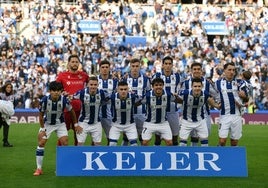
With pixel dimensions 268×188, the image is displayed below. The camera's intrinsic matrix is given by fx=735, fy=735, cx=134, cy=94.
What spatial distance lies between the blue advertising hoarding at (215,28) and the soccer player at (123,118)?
24343 mm

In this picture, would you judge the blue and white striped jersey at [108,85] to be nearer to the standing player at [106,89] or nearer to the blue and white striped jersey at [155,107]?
the standing player at [106,89]

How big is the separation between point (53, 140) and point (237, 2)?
2306cm

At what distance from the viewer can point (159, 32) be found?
36719mm

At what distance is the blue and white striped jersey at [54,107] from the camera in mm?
13031

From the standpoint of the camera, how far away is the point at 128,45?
34.9 m

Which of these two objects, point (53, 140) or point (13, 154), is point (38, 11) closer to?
point (53, 140)

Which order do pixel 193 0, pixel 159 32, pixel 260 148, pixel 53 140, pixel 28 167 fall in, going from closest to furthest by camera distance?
1. pixel 28 167
2. pixel 260 148
3. pixel 53 140
4. pixel 159 32
5. pixel 193 0

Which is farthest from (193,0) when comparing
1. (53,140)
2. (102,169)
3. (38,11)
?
(102,169)

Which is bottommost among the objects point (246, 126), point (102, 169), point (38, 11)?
point (246, 126)

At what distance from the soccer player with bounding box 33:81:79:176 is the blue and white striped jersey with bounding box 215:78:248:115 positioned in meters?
3.25

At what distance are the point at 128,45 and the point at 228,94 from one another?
2045 cm

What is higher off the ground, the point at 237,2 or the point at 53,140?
the point at 237,2

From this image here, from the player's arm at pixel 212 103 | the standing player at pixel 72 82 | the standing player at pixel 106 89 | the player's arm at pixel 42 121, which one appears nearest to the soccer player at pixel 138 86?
the standing player at pixel 106 89

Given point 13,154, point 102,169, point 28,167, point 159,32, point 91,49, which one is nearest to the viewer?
point 102,169
